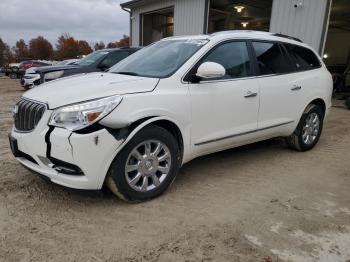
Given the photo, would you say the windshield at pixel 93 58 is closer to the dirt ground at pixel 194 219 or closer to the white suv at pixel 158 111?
the white suv at pixel 158 111

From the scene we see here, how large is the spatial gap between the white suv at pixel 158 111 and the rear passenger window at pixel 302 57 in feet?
0.18

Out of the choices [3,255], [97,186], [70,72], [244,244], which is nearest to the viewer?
[3,255]

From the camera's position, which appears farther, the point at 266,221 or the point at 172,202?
the point at 172,202

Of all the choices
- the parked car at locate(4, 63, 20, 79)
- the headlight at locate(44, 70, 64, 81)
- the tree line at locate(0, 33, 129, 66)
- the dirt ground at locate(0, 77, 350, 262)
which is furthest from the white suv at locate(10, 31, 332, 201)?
the tree line at locate(0, 33, 129, 66)

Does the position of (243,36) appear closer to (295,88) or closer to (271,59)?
(271,59)

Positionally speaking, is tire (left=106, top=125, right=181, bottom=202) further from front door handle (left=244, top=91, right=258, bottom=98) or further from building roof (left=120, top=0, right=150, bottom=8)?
building roof (left=120, top=0, right=150, bottom=8)

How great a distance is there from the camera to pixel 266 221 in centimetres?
308

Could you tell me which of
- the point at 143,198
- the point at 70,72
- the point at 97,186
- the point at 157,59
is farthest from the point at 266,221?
the point at 70,72

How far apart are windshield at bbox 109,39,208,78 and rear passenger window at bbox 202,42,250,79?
8.1 inches

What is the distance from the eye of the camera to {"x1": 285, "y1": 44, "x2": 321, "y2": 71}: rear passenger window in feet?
16.2

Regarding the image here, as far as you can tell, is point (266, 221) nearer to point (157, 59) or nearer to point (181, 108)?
point (181, 108)

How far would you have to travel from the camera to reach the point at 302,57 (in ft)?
16.8

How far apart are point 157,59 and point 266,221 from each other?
221cm

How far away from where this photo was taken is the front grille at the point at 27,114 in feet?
10.0
